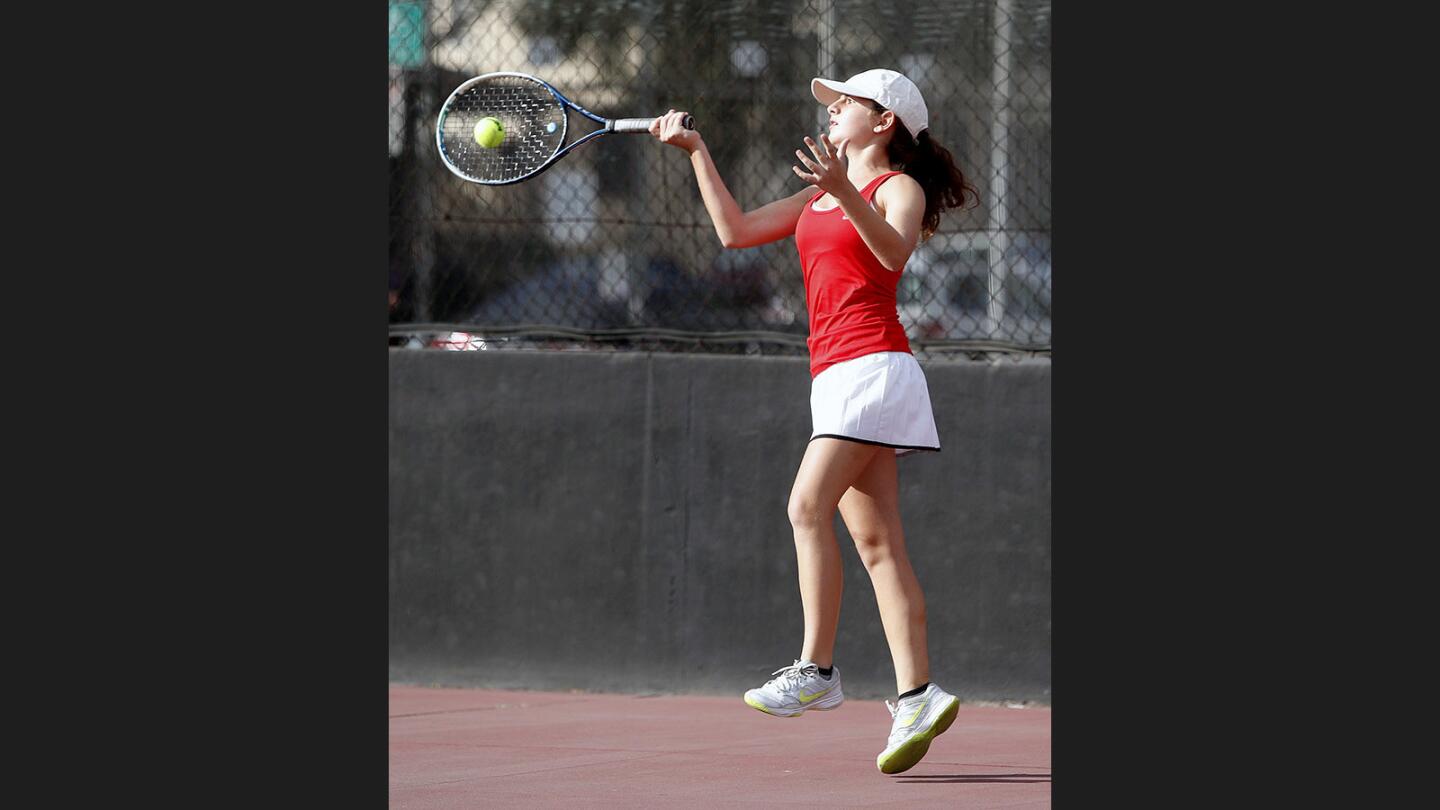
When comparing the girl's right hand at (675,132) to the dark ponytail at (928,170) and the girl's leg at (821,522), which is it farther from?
the girl's leg at (821,522)

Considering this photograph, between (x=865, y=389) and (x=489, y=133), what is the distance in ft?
4.35

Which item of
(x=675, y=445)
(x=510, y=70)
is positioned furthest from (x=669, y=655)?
(x=510, y=70)

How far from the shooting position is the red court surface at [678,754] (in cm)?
443

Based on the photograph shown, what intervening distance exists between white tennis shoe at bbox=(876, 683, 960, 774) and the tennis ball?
74.2 inches

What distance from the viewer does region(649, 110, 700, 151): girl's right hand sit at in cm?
466

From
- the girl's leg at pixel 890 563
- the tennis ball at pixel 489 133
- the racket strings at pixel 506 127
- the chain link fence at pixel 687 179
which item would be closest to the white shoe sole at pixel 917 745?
the girl's leg at pixel 890 563

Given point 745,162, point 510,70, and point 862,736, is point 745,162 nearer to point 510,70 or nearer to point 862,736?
point 510,70

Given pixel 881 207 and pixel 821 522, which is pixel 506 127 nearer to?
pixel 881 207

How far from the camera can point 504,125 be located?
5199 mm

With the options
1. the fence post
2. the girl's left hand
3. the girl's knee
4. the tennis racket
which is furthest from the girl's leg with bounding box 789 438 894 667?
the fence post

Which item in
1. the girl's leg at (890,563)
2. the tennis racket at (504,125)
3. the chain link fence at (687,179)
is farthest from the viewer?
the chain link fence at (687,179)

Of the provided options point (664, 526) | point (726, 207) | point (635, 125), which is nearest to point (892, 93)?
point (726, 207)

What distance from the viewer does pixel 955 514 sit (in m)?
6.34

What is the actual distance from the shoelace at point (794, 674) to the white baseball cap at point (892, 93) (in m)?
1.39
